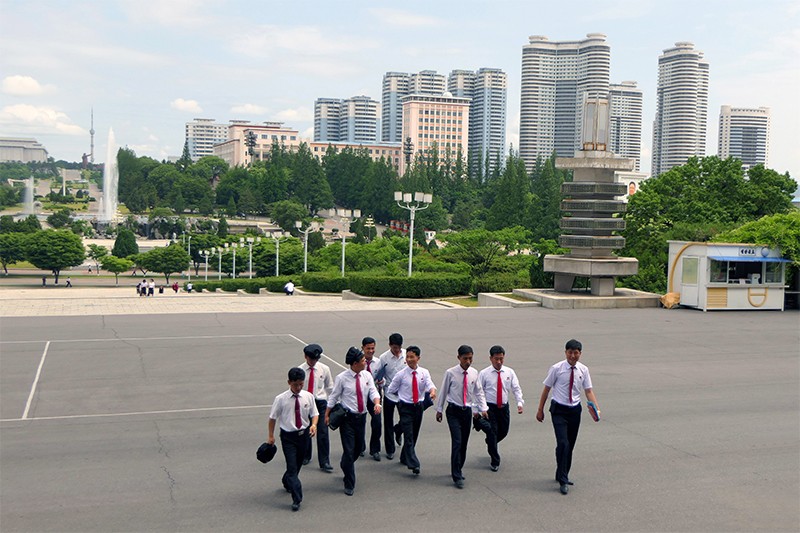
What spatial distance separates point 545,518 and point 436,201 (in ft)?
379

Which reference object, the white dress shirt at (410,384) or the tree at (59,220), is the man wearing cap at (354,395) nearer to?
the white dress shirt at (410,384)

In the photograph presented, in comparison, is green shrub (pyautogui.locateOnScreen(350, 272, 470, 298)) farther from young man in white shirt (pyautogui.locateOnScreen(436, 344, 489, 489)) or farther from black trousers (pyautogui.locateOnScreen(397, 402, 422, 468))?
young man in white shirt (pyautogui.locateOnScreen(436, 344, 489, 489))

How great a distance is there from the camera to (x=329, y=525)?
758 centimetres

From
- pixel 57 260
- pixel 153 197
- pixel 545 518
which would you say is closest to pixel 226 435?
pixel 545 518

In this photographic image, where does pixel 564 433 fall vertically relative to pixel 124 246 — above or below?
above

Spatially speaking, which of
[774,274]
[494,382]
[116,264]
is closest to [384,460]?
[494,382]

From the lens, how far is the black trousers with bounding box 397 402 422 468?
9.02 m

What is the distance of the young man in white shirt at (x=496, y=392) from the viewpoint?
9047mm

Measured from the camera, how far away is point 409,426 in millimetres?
9086

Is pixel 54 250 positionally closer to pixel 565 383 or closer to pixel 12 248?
pixel 12 248

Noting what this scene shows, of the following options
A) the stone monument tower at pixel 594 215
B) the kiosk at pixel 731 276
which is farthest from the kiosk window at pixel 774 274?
the stone monument tower at pixel 594 215

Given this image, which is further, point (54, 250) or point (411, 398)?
point (54, 250)

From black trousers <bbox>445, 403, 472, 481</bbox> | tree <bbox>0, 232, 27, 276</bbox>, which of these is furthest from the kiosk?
tree <bbox>0, 232, 27, 276</bbox>

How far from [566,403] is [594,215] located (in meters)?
18.4
